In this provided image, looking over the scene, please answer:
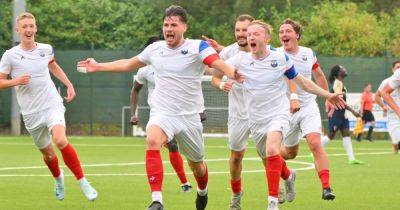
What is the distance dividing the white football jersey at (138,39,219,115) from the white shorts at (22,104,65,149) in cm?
219

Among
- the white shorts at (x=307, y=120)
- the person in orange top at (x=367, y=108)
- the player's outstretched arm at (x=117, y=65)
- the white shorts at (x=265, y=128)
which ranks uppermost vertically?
the player's outstretched arm at (x=117, y=65)

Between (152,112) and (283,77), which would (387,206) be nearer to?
(283,77)

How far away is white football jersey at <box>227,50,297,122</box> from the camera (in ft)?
41.6

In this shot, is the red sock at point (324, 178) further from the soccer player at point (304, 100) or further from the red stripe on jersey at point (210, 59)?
the red stripe on jersey at point (210, 59)

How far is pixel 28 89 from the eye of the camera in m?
14.1

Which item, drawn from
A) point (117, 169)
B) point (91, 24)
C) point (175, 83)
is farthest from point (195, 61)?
point (91, 24)

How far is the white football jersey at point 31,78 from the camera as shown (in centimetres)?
1410

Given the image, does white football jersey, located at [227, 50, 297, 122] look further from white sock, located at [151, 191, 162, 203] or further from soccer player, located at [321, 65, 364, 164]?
soccer player, located at [321, 65, 364, 164]

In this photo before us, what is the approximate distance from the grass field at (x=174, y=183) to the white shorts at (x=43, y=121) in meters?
0.87

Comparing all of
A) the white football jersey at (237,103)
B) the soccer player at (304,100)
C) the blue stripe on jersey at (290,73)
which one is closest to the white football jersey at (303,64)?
the soccer player at (304,100)

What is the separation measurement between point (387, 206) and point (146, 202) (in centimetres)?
302

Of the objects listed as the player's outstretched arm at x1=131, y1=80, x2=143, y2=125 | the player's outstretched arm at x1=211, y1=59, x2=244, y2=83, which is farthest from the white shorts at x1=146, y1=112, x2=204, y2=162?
the player's outstretched arm at x1=131, y1=80, x2=143, y2=125

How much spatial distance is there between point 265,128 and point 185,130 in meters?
1.10

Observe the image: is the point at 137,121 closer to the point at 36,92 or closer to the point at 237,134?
the point at 36,92
